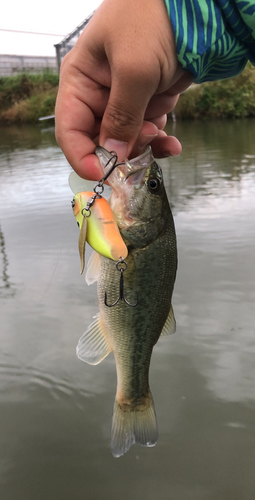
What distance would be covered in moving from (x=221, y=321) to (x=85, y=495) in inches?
74.8

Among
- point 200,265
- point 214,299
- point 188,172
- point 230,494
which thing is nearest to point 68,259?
point 200,265

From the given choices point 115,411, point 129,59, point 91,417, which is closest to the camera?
point 129,59

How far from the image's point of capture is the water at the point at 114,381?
7.55 feet

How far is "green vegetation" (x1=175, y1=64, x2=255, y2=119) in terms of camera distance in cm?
2338

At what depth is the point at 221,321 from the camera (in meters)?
3.63

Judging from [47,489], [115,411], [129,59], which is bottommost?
[47,489]

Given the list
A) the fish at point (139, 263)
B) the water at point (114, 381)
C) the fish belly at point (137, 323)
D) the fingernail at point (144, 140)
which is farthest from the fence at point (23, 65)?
the fish belly at point (137, 323)

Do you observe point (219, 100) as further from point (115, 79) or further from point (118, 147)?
point (115, 79)

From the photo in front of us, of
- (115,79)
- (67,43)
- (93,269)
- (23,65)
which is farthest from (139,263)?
(67,43)

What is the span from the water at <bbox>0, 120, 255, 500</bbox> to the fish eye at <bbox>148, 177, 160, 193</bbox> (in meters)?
1.66

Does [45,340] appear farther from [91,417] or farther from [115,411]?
[115,411]

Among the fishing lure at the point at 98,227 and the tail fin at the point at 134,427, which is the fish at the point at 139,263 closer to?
the tail fin at the point at 134,427

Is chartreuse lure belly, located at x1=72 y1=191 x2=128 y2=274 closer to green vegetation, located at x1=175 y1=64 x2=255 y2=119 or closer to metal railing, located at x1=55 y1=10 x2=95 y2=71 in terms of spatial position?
green vegetation, located at x1=175 y1=64 x2=255 y2=119

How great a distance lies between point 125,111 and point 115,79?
0.12 m
